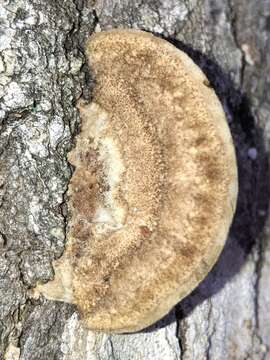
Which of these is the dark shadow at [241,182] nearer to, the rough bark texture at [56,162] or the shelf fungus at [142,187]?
the rough bark texture at [56,162]

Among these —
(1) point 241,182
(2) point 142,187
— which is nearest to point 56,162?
(2) point 142,187

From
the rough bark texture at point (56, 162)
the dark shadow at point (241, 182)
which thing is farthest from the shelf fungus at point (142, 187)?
the dark shadow at point (241, 182)

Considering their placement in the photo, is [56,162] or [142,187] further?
[56,162]

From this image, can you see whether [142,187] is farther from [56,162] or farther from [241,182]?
[241,182]

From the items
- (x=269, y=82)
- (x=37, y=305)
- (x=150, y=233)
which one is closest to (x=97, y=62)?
(x=150, y=233)

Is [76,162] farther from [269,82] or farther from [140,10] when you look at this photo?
[269,82]

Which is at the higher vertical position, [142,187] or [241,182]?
[142,187]
